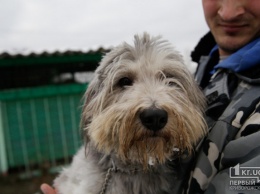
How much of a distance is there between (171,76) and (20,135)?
751cm

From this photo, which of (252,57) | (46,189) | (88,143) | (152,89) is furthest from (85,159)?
(252,57)

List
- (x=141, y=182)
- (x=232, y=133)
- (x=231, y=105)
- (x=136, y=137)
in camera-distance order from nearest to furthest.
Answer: (x=232, y=133) → (x=231, y=105) → (x=136, y=137) → (x=141, y=182)

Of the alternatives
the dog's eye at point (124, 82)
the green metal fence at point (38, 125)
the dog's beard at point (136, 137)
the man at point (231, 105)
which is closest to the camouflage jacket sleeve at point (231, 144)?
the man at point (231, 105)

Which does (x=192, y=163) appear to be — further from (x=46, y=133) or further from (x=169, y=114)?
(x=46, y=133)

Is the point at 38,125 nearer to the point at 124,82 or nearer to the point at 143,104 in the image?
the point at 124,82

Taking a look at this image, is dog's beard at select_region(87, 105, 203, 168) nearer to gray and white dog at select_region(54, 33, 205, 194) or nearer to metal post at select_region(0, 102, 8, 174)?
gray and white dog at select_region(54, 33, 205, 194)

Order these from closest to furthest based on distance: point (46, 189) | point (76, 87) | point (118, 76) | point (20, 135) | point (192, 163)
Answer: point (192, 163) < point (118, 76) < point (46, 189) < point (20, 135) < point (76, 87)

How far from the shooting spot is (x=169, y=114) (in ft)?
8.38

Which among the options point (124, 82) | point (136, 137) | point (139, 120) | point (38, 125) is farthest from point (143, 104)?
point (38, 125)

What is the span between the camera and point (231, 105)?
2516mm

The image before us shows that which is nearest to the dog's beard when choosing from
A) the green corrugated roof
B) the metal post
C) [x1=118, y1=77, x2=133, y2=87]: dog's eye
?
[x1=118, y1=77, x2=133, y2=87]: dog's eye

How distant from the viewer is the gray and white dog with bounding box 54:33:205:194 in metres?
2.60

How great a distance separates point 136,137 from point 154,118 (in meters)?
0.25

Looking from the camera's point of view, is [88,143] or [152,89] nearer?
[152,89]
